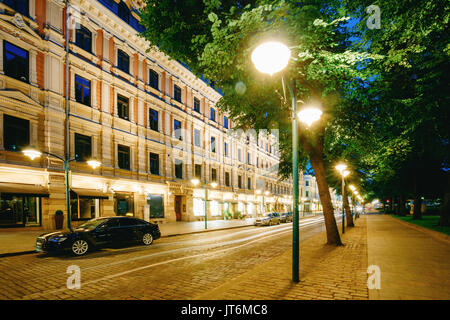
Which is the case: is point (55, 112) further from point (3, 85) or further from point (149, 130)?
point (149, 130)

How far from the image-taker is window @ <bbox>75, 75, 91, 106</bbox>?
17.2m

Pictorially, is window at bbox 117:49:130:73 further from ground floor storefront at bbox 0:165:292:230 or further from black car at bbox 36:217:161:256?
black car at bbox 36:217:161:256

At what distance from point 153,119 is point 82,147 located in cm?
756

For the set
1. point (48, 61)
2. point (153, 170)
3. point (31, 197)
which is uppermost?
point (48, 61)

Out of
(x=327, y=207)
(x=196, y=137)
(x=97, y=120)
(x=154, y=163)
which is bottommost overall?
(x=327, y=207)

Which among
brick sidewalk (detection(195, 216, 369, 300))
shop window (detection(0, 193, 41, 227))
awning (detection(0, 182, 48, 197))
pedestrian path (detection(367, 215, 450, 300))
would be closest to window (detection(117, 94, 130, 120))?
awning (detection(0, 182, 48, 197))

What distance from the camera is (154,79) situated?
24047 mm

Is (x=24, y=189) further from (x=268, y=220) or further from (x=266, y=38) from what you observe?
(x=268, y=220)

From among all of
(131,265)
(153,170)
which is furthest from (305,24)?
(153,170)

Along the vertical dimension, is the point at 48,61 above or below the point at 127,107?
above

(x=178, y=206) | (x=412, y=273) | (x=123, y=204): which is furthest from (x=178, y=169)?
(x=412, y=273)

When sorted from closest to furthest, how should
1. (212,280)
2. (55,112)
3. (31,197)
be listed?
(212,280), (31,197), (55,112)

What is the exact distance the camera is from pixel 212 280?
5.99 m
